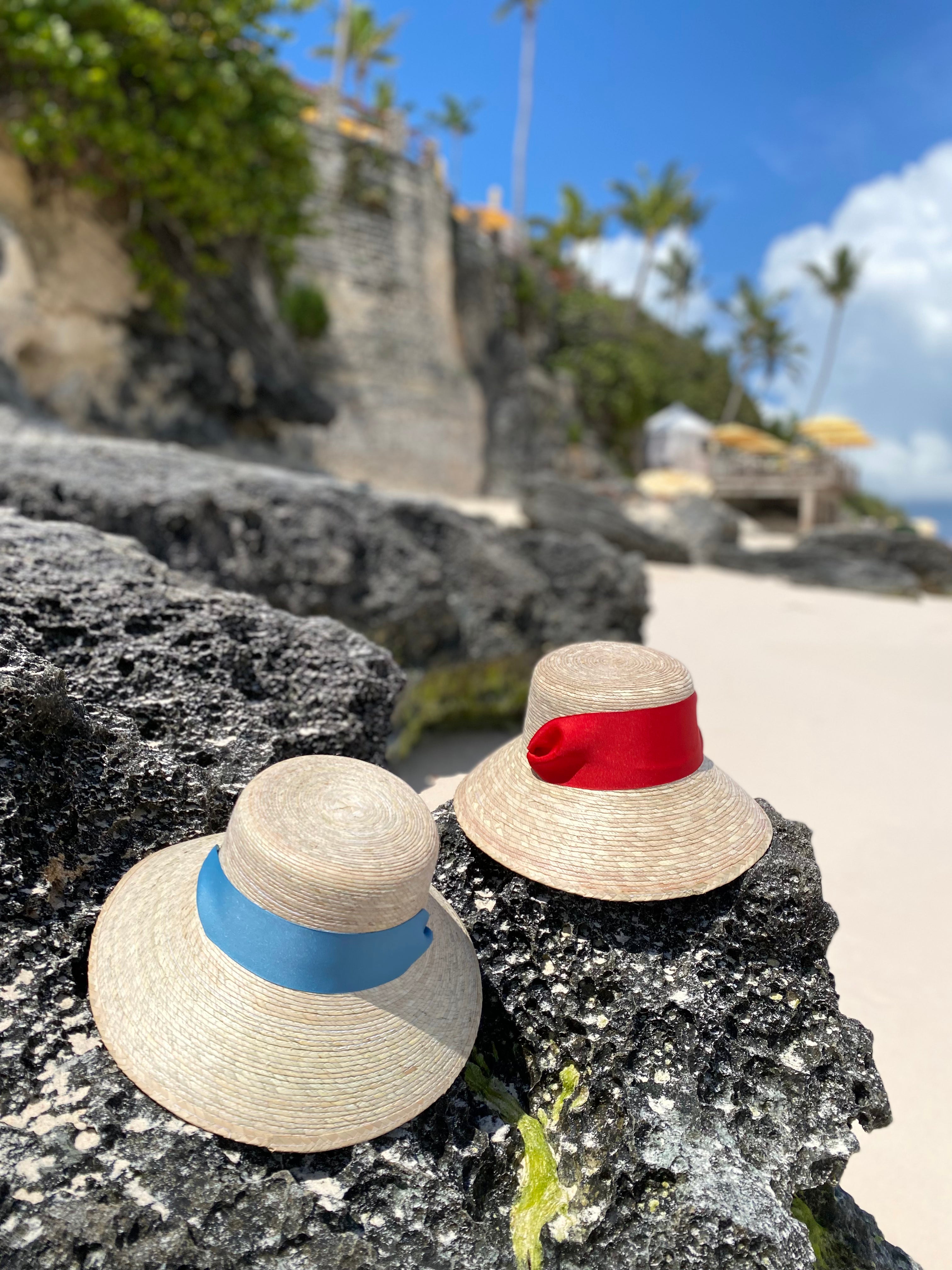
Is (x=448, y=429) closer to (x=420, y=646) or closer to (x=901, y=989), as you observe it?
(x=420, y=646)

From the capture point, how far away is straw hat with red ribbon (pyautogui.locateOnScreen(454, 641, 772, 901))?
1.56 meters

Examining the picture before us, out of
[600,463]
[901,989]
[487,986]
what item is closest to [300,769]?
[487,986]

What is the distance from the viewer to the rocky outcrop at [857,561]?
524 inches

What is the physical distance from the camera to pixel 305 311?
734 inches

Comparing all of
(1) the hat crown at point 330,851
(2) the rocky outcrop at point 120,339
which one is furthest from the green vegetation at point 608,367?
(1) the hat crown at point 330,851

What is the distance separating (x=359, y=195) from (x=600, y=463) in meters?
11.2

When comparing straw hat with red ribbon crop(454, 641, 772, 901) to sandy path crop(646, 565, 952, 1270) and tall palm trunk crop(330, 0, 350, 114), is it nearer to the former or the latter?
sandy path crop(646, 565, 952, 1270)

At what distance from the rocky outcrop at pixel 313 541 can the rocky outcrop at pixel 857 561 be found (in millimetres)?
9568

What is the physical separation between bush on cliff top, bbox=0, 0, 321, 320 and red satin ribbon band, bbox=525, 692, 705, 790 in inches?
396

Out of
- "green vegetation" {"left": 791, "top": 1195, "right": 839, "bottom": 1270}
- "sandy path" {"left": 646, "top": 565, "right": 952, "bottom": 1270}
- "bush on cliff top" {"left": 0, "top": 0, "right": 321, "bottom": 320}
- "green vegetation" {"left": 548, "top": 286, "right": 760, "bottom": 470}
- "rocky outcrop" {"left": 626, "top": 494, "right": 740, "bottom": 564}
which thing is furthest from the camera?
"green vegetation" {"left": 548, "top": 286, "right": 760, "bottom": 470}

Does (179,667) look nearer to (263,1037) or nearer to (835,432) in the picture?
(263,1037)

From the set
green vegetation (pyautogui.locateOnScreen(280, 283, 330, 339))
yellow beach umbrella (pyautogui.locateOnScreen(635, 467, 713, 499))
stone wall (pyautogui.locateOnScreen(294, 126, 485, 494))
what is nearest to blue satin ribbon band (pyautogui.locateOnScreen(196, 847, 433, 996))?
stone wall (pyautogui.locateOnScreen(294, 126, 485, 494))

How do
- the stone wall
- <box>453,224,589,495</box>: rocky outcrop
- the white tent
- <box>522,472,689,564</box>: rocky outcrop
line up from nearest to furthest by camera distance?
<box>522,472,689,564</box>: rocky outcrop, the stone wall, <box>453,224,589,495</box>: rocky outcrop, the white tent

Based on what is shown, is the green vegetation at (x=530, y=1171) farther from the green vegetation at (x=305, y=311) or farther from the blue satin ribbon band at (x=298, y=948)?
the green vegetation at (x=305, y=311)
